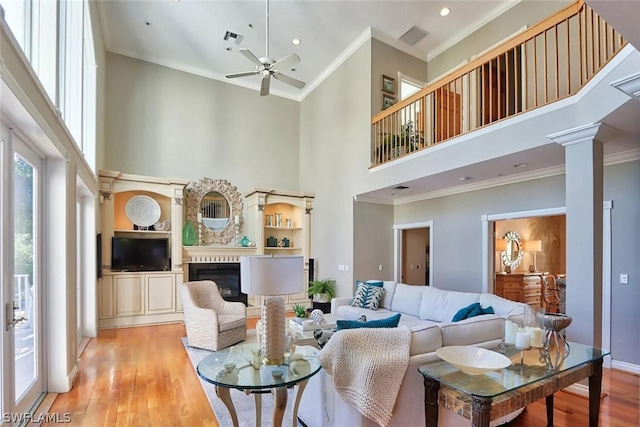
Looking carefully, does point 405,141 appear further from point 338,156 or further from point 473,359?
point 473,359

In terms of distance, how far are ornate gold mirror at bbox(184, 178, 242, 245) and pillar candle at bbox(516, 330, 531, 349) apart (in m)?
6.12

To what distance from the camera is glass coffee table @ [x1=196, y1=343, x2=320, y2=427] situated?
80.9 inches

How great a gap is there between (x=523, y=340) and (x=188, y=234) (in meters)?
6.16

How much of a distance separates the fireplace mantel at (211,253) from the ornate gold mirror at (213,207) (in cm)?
48

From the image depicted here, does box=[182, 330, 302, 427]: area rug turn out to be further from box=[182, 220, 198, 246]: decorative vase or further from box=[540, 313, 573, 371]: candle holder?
box=[182, 220, 198, 246]: decorative vase

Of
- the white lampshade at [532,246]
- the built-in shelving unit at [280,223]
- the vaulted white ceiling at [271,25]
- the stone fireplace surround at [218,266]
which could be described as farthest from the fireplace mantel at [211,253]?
the white lampshade at [532,246]

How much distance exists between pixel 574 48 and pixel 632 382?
4.35 meters

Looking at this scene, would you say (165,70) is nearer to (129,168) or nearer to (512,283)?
(129,168)

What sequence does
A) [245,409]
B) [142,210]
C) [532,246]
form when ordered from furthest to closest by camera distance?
[532,246], [142,210], [245,409]

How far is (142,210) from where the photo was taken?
6664mm

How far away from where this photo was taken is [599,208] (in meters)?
3.38

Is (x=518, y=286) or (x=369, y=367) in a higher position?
(x=369, y=367)

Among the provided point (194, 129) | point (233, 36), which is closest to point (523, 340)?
point (233, 36)

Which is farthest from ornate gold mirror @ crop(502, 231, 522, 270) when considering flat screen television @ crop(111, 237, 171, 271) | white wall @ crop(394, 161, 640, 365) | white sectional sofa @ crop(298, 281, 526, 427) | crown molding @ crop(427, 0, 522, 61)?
flat screen television @ crop(111, 237, 171, 271)
